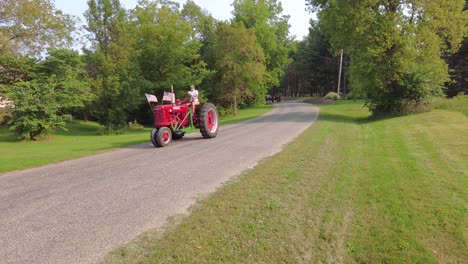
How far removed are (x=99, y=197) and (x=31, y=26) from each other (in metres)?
25.7

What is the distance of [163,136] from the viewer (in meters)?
10.8

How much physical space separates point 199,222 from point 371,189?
3438mm

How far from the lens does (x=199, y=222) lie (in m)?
4.35

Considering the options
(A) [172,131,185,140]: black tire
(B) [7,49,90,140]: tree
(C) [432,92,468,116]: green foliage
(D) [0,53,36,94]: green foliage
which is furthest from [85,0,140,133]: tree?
(C) [432,92,468,116]: green foliage

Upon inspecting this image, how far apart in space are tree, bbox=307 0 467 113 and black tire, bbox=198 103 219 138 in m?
12.9

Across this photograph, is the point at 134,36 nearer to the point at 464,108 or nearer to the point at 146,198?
the point at 464,108

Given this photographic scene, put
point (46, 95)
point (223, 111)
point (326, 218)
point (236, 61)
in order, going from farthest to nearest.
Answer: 1. point (223, 111)
2. point (236, 61)
3. point (46, 95)
4. point (326, 218)

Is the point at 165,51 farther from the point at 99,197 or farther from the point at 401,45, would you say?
the point at 99,197

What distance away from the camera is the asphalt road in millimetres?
3748

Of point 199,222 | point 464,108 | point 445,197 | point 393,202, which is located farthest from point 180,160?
point 464,108

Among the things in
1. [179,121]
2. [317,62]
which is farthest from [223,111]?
[317,62]

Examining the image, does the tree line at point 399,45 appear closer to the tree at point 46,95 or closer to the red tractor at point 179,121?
the red tractor at point 179,121

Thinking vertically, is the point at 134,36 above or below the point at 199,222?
above

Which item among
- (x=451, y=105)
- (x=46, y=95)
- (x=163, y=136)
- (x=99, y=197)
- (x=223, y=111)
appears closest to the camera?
(x=99, y=197)
